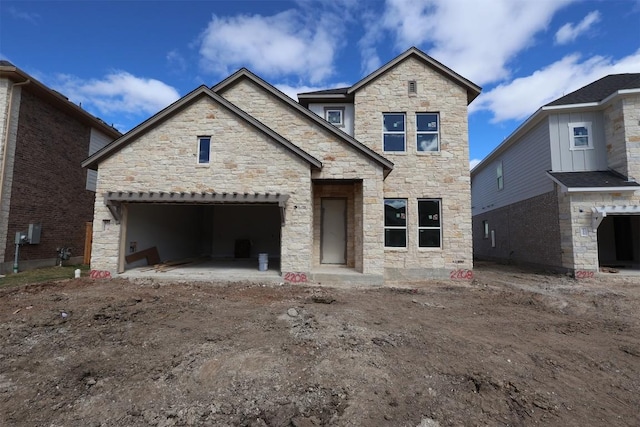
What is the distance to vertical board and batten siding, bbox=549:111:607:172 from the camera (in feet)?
45.0

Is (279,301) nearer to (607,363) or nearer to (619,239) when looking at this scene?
(607,363)

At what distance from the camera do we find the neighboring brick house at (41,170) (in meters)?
12.4

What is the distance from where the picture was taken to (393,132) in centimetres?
1297

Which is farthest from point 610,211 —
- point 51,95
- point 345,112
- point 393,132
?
point 51,95

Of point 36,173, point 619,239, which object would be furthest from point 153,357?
point 619,239

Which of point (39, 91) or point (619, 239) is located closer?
point (39, 91)

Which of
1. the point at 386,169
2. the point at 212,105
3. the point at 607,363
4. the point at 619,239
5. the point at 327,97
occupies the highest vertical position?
the point at 327,97

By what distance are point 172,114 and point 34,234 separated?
8.14 metres

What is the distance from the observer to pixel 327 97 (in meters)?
13.5

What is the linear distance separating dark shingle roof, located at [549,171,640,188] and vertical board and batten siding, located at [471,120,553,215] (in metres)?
0.73

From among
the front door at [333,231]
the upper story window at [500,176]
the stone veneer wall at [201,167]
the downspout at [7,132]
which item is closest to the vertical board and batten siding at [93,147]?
the downspout at [7,132]

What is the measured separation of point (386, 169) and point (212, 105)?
649cm

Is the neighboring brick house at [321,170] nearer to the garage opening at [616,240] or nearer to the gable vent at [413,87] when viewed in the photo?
the gable vent at [413,87]

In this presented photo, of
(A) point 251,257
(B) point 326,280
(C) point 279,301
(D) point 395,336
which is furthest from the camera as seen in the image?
(A) point 251,257
